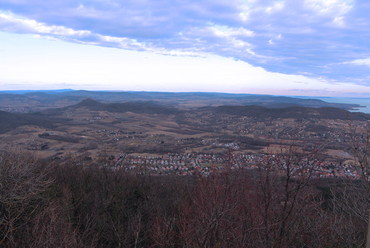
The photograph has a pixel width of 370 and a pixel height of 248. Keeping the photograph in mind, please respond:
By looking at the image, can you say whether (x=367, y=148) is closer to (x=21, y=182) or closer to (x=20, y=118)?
(x=21, y=182)

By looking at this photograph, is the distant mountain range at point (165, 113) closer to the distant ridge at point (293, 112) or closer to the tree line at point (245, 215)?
the distant ridge at point (293, 112)

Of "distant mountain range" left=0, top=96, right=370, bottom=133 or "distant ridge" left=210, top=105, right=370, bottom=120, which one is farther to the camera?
"distant ridge" left=210, top=105, right=370, bottom=120

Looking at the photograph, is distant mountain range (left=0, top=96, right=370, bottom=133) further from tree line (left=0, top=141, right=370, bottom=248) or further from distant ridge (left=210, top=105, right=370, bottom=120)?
tree line (left=0, top=141, right=370, bottom=248)

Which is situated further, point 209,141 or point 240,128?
point 240,128

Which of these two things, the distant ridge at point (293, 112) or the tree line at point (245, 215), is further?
the distant ridge at point (293, 112)

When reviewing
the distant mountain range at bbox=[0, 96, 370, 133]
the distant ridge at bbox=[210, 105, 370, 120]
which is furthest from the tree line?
the distant ridge at bbox=[210, 105, 370, 120]

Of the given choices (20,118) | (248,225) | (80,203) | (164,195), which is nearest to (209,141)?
(164,195)

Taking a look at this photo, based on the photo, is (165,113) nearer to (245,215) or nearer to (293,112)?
(293,112)

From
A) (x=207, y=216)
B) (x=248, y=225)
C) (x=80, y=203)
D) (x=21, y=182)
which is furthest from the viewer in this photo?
(x=80, y=203)

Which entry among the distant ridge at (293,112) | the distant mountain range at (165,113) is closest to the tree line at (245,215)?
the distant mountain range at (165,113)

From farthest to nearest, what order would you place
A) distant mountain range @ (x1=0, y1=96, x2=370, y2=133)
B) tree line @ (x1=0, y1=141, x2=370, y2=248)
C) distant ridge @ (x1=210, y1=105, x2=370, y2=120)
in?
distant ridge @ (x1=210, y1=105, x2=370, y2=120), distant mountain range @ (x1=0, y1=96, x2=370, y2=133), tree line @ (x1=0, y1=141, x2=370, y2=248)

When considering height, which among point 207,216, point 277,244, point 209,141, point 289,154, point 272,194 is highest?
point 289,154
